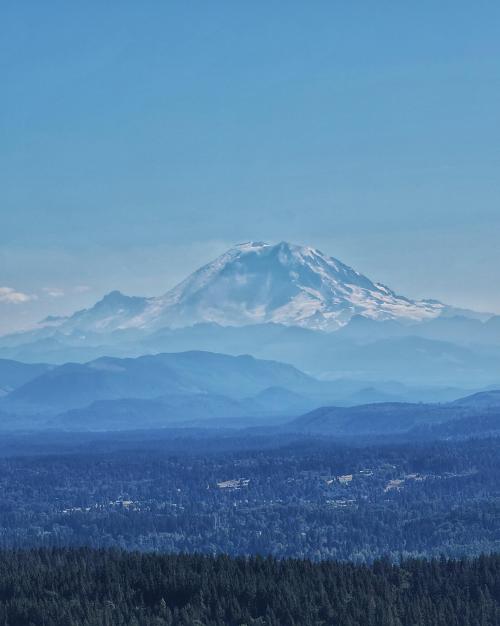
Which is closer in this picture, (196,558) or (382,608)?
(382,608)

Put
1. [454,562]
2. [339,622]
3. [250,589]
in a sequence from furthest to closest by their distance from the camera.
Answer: [454,562] → [250,589] → [339,622]

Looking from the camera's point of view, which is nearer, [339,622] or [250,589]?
[339,622]

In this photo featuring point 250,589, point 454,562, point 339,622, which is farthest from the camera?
point 454,562

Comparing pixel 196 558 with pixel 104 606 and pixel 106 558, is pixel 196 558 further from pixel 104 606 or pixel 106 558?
pixel 104 606

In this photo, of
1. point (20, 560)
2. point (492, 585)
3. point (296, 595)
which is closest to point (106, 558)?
point (20, 560)

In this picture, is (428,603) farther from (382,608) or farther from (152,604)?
(152,604)

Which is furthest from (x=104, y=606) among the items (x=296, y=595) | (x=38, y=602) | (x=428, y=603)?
(x=428, y=603)
